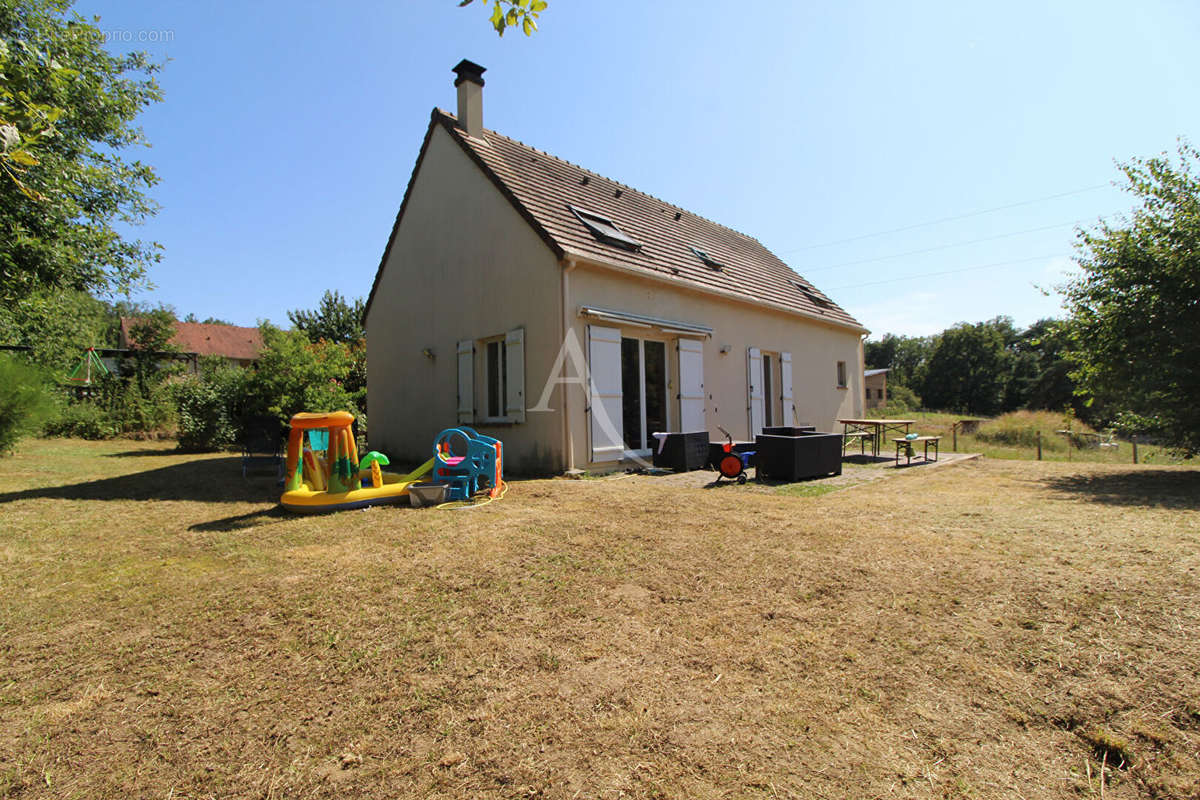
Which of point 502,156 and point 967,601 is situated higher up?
point 502,156

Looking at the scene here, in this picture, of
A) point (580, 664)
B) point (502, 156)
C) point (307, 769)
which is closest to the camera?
point (307, 769)

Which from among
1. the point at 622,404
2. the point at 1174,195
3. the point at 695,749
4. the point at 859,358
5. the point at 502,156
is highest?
the point at 502,156

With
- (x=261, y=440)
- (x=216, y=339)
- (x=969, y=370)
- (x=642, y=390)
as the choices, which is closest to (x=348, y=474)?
(x=261, y=440)

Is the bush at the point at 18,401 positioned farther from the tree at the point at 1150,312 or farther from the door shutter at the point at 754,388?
the tree at the point at 1150,312

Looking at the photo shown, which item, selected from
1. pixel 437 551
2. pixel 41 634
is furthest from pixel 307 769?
pixel 437 551

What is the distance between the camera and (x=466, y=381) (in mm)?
10320

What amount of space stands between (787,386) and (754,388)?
5.78 ft

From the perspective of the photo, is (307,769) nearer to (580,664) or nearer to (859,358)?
(580,664)

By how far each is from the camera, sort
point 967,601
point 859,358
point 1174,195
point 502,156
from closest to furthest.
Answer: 1. point 967,601
2. point 1174,195
3. point 502,156
4. point 859,358

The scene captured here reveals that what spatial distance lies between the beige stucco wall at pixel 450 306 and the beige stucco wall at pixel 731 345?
0.46m

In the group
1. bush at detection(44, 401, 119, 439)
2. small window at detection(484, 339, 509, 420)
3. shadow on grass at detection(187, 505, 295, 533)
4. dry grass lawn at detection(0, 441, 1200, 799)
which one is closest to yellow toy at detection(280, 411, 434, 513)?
shadow on grass at detection(187, 505, 295, 533)

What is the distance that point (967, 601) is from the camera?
122 inches

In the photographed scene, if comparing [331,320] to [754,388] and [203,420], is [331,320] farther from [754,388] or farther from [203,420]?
[754,388]

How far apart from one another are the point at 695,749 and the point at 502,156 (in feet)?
36.1
